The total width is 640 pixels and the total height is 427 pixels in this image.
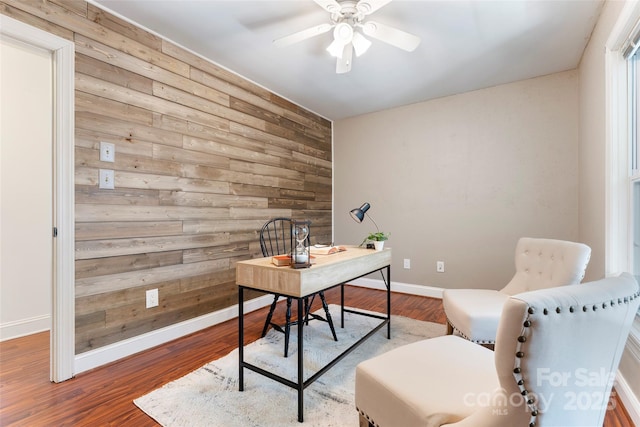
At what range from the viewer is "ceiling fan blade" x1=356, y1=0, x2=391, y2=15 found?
64.7 inches

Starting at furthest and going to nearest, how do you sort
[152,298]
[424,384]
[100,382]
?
[152,298], [100,382], [424,384]

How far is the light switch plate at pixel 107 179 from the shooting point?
1.94 m

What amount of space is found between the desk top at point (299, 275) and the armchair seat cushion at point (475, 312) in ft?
2.29

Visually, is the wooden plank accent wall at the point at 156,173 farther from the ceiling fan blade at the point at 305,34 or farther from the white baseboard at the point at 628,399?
the white baseboard at the point at 628,399

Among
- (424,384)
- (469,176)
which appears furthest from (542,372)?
(469,176)

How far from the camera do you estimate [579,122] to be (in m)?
2.71

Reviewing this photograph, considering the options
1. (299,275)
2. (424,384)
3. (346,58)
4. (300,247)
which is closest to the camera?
(424,384)

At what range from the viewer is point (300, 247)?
4.89ft

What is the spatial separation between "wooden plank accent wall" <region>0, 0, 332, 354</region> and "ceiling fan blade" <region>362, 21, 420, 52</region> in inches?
59.1

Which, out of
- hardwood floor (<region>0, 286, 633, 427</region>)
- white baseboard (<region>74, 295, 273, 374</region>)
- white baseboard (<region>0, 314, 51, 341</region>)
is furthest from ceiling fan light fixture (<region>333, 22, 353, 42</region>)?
white baseboard (<region>0, 314, 51, 341</region>)

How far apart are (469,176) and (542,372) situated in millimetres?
2994

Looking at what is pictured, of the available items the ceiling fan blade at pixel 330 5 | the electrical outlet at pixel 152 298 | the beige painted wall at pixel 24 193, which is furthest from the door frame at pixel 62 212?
the ceiling fan blade at pixel 330 5

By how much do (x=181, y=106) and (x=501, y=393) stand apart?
265 cm

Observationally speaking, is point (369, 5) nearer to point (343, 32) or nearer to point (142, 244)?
point (343, 32)
